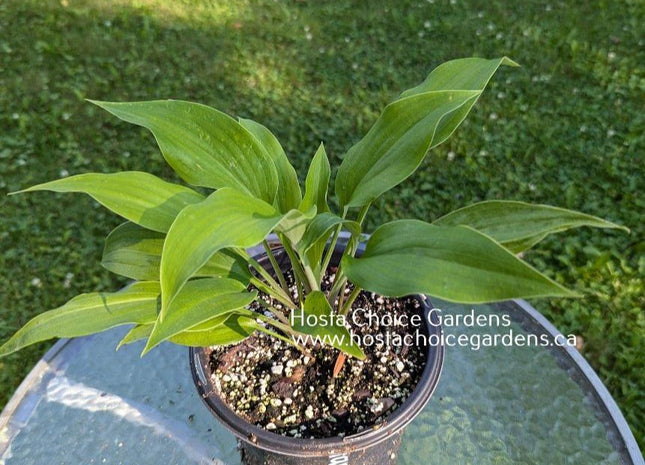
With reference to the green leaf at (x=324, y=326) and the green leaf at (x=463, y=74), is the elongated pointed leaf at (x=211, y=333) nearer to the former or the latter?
the green leaf at (x=324, y=326)

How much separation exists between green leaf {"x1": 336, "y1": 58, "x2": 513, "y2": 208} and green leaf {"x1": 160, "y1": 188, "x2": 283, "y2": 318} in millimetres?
203

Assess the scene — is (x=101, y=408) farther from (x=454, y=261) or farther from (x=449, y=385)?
(x=454, y=261)

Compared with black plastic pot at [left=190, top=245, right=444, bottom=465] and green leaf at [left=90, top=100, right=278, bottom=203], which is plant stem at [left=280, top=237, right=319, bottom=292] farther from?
black plastic pot at [left=190, top=245, right=444, bottom=465]

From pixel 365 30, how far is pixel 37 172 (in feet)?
4.39

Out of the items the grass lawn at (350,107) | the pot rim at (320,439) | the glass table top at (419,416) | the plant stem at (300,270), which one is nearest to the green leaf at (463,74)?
the plant stem at (300,270)

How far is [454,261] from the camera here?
0.64 m

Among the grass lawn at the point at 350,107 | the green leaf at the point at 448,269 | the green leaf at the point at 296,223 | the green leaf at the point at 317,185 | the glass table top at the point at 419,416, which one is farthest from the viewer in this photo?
the grass lawn at the point at 350,107

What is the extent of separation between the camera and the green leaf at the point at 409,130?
0.77m

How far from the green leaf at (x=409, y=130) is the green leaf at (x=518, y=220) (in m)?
0.10

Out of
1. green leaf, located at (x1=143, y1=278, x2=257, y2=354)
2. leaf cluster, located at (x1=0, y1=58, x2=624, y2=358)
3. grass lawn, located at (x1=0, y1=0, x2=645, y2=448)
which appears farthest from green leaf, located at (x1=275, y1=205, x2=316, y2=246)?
grass lawn, located at (x1=0, y1=0, x2=645, y2=448)

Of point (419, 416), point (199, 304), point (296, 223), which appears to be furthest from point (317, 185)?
point (419, 416)

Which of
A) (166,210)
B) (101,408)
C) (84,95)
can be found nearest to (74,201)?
(84,95)

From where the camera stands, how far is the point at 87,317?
788 millimetres

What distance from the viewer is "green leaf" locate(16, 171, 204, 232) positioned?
0.74 metres
